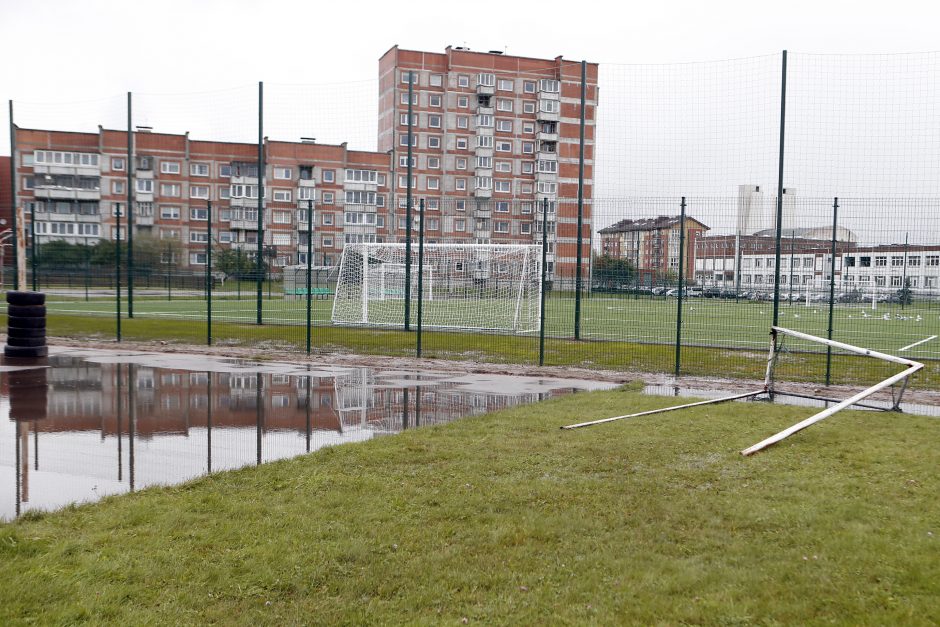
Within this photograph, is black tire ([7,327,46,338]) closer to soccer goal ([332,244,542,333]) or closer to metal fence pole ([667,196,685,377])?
soccer goal ([332,244,542,333])

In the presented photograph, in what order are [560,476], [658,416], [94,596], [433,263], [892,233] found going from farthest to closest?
1. [433,263]
2. [892,233]
3. [658,416]
4. [560,476]
5. [94,596]

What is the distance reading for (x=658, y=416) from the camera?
9.10 metres

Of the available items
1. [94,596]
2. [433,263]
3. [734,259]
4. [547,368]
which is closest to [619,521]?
[94,596]

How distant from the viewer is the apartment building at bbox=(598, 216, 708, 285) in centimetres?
1517

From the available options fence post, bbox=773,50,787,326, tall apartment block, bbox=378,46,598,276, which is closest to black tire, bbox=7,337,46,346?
fence post, bbox=773,50,787,326

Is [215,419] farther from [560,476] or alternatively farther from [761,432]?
[761,432]


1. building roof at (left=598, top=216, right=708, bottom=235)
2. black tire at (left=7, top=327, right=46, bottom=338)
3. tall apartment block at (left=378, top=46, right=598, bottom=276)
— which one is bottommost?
black tire at (left=7, top=327, right=46, bottom=338)

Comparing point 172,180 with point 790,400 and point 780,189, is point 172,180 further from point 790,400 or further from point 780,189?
point 790,400

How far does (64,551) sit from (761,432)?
6.37 metres

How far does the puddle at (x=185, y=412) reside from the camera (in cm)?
675

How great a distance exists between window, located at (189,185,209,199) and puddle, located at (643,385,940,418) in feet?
237

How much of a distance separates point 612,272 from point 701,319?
3.72 m

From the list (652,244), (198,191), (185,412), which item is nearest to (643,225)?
(652,244)

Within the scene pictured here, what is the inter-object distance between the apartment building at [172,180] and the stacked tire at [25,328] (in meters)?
55.6
